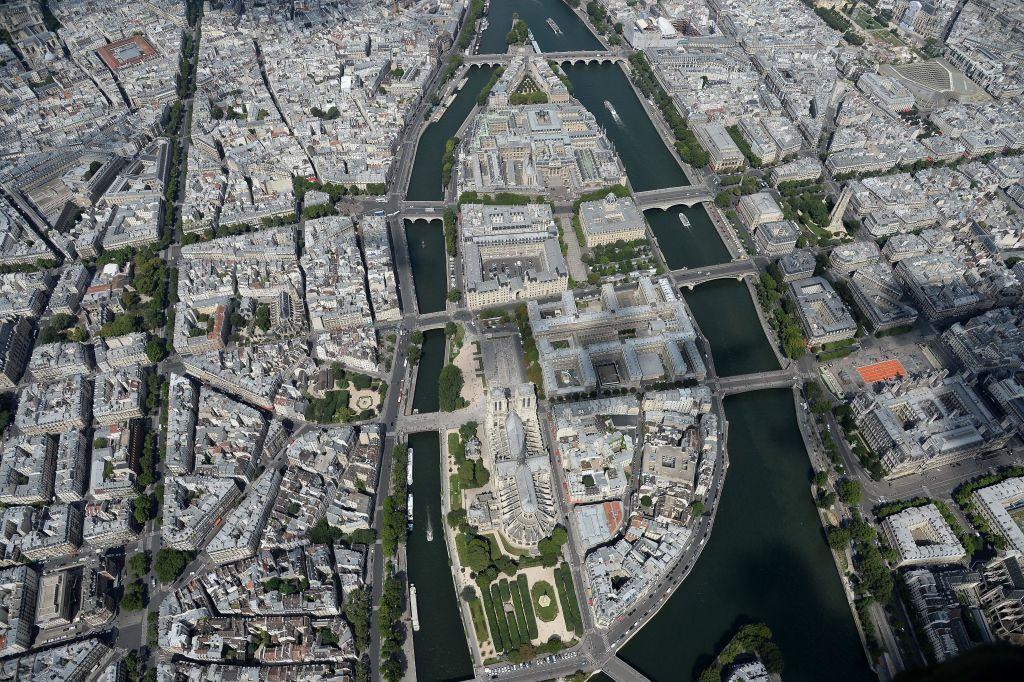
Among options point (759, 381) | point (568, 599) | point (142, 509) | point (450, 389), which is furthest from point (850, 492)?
point (142, 509)

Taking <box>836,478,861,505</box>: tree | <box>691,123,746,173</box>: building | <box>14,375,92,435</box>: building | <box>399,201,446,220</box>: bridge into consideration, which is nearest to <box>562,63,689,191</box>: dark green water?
<box>691,123,746,173</box>: building

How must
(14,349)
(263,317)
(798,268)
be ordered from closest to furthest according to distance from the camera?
(14,349) → (263,317) → (798,268)

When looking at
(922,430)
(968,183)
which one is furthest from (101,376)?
(968,183)

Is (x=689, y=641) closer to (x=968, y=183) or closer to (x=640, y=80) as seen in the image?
(x=968, y=183)

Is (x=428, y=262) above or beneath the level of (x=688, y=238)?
above

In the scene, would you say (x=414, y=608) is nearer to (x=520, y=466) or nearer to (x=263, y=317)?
(x=520, y=466)

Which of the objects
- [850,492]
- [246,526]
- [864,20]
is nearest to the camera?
[246,526]

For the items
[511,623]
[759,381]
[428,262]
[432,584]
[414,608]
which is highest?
[428,262]
